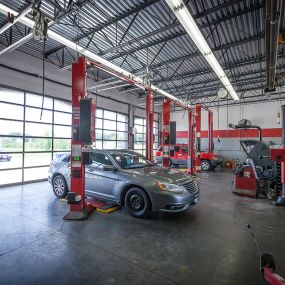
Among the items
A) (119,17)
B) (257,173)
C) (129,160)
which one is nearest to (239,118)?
(257,173)

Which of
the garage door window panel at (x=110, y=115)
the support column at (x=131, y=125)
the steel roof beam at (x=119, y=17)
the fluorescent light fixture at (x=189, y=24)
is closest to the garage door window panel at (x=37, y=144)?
the garage door window panel at (x=110, y=115)

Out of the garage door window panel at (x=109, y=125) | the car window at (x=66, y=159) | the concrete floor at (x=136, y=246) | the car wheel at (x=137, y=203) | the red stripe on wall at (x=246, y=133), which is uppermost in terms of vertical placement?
the garage door window panel at (x=109, y=125)

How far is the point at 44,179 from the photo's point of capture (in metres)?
8.47

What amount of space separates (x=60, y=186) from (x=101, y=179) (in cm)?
156

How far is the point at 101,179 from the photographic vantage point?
15.4 ft

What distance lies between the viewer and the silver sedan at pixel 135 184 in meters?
3.92

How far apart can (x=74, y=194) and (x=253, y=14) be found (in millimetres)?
6211

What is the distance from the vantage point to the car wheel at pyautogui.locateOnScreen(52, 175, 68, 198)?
213 inches

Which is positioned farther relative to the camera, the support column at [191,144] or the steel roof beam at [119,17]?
the support column at [191,144]

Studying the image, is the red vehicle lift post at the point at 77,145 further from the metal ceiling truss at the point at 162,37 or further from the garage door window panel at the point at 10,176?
the garage door window panel at the point at 10,176

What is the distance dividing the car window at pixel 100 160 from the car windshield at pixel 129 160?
0.17 m

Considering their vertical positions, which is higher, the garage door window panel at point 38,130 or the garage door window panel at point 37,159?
the garage door window panel at point 38,130

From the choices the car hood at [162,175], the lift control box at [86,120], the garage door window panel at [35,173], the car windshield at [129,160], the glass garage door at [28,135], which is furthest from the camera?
the garage door window panel at [35,173]

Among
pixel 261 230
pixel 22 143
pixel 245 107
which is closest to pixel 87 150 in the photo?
pixel 261 230
